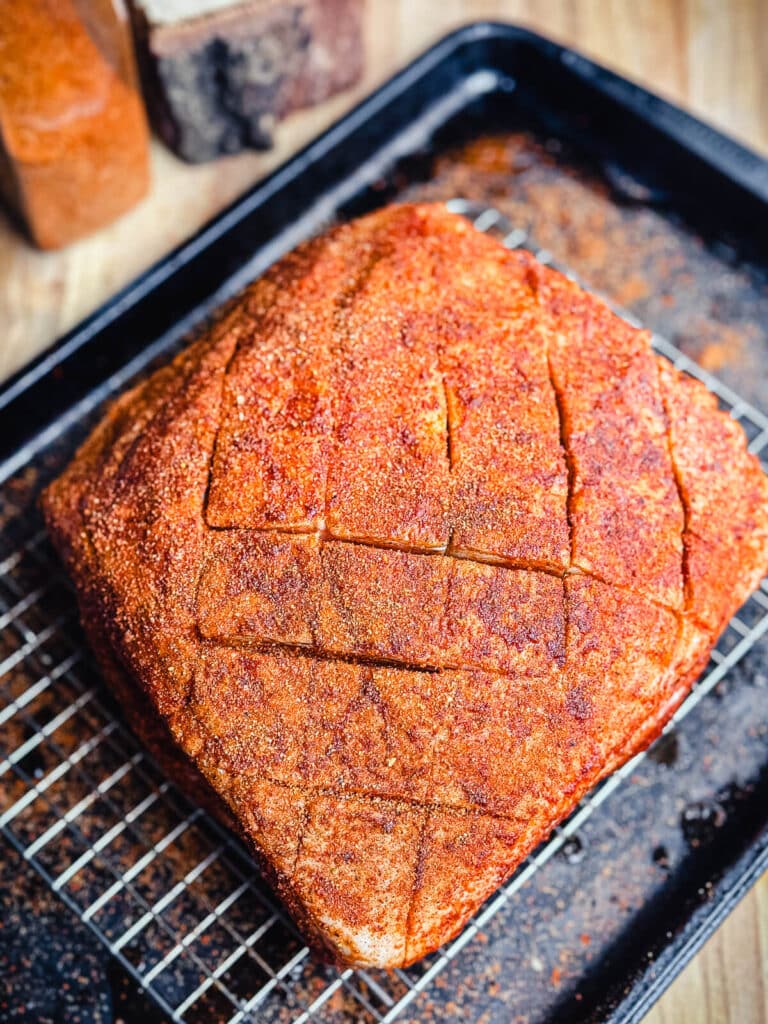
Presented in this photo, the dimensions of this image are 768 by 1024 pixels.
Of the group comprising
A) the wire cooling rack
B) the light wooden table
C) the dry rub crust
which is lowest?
the wire cooling rack

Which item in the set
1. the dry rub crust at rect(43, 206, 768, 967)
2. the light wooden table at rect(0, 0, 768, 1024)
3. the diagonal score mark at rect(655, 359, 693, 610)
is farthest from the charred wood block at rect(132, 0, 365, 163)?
the diagonal score mark at rect(655, 359, 693, 610)

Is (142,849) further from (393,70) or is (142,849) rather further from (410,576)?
(393,70)

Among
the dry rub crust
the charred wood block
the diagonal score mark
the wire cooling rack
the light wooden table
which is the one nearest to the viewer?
the dry rub crust

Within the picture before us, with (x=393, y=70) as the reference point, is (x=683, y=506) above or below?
below

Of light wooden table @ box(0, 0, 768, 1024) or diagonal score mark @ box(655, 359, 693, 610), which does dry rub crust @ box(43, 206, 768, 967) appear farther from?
light wooden table @ box(0, 0, 768, 1024)

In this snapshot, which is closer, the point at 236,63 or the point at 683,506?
the point at 683,506

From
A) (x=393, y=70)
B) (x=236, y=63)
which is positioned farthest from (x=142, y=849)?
(x=393, y=70)

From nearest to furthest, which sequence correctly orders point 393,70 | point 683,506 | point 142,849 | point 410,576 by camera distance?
point 410,576, point 683,506, point 142,849, point 393,70

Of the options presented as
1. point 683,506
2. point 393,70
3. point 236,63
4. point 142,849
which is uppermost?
point 236,63
